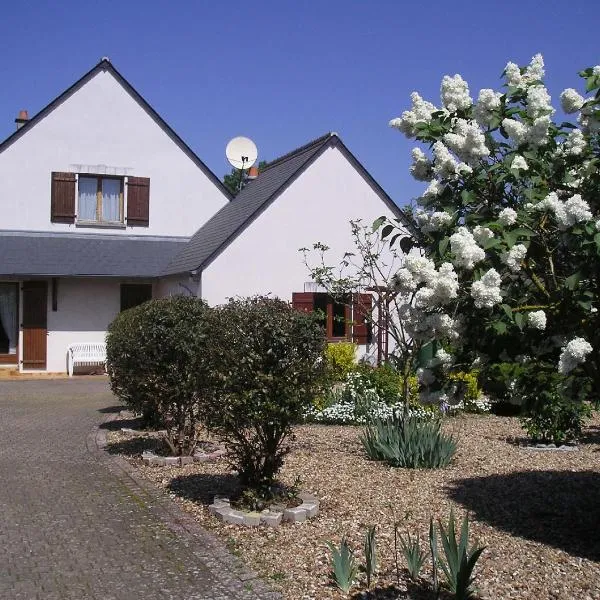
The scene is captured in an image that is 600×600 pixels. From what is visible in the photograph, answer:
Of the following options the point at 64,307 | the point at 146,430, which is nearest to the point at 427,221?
the point at 146,430

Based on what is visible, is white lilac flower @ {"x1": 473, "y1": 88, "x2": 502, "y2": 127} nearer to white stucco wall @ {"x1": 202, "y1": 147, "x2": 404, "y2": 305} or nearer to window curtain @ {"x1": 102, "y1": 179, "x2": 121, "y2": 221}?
white stucco wall @ {"x1": 202, "y1": 147, "x2": 404, "y2": 305}

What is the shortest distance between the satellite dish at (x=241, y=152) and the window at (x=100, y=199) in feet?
15.0

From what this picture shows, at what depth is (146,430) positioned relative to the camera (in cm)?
1163

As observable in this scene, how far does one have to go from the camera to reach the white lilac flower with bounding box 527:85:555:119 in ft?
16.8

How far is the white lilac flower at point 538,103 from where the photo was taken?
5129 mm

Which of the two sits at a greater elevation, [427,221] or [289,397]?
[427,221]

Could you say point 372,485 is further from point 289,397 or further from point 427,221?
point 427,221

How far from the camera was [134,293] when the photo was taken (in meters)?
22.1

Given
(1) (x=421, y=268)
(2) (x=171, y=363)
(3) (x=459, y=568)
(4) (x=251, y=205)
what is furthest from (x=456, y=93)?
(4) (x=251, y=205)

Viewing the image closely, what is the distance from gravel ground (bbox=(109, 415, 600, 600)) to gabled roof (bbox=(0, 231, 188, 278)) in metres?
10.6

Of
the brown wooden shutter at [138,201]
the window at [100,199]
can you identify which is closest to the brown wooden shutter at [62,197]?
the window at [100,199]

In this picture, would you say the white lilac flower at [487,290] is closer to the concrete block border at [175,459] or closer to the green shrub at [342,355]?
the concrete block border at [175,459]

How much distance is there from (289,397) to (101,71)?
18.2 meters

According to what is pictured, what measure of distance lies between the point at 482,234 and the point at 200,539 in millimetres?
3326
